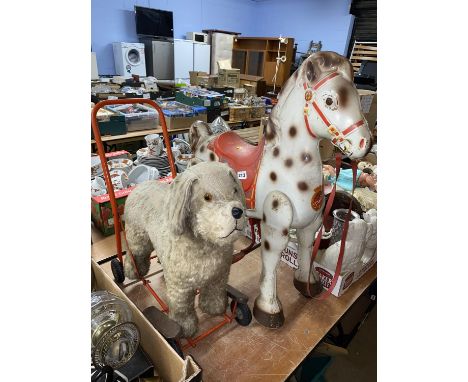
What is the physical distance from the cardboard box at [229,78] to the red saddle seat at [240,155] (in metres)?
2.74

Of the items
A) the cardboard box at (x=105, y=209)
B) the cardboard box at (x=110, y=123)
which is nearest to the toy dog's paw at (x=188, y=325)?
the cardboard box at (x=105, y=209)

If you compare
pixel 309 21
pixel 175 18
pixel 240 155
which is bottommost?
pixel 240 155

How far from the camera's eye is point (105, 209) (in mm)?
1219

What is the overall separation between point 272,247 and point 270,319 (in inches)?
8.7

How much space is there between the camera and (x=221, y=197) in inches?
25.4

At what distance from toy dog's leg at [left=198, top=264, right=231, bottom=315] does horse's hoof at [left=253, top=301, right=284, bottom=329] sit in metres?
0.11

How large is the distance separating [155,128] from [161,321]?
6.07 ft

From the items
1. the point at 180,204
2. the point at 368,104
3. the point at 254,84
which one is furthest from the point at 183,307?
the point at 254,84

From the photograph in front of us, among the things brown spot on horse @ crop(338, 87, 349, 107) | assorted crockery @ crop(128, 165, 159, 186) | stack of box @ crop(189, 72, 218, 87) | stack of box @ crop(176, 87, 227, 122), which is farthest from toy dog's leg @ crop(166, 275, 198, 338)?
stack of box @ crop(189, 72, 218, 87)

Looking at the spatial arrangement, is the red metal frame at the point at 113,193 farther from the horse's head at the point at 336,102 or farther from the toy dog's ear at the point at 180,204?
the horse's head at the point at 336,102

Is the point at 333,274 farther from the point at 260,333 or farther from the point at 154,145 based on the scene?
the point at 154,145

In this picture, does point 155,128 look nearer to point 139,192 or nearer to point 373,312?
point 139,192
